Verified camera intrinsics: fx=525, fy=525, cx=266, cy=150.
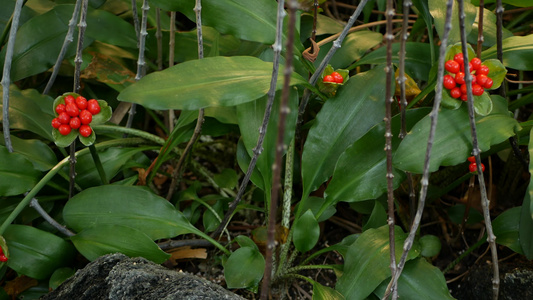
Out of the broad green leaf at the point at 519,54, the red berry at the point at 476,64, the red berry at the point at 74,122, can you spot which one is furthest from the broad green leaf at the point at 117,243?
the broad green leaf at the point at 519,54

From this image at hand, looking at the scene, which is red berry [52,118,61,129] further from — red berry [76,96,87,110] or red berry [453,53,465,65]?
red berry [453,53,465,65]

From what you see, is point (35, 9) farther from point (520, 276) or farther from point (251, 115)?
point (520, 276)

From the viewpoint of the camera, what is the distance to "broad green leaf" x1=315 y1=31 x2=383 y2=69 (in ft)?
4.93

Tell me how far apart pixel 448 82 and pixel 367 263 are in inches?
16.8

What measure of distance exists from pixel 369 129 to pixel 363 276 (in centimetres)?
34

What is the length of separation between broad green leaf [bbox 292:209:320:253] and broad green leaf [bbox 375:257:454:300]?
0.61ft

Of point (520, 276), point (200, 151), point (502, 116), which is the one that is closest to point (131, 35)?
point (200, 151)

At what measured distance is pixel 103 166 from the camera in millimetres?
1438

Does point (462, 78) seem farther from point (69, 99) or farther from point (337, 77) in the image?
point (69, 99)

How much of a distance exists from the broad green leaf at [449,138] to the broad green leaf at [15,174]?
2.86 feet

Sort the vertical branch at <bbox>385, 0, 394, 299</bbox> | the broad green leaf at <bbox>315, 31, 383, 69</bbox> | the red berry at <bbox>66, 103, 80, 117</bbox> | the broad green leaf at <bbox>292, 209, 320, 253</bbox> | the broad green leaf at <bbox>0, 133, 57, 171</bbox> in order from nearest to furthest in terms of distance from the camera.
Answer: the vertical branch at <bbox>385, 0, 394, 299</bbox>, the red berry at <bbox>66, 103, 80, 117</bbox>, the broad green leaf at <bbox>292, 209, 320, 253</bbox>, the broad green leaf at <bbox>0, 133, 57, 171</bbox>, the broad green leaf at <bbox>315, 31, 383, 69</bbox>

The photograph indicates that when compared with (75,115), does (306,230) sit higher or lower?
lower

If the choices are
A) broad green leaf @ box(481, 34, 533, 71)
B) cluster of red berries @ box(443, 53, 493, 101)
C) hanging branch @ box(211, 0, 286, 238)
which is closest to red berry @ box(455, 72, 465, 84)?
cluster of red berries @ box(443, 53, 493, 101)

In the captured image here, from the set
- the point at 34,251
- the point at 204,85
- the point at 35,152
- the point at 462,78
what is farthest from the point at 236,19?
the point at 34,251
